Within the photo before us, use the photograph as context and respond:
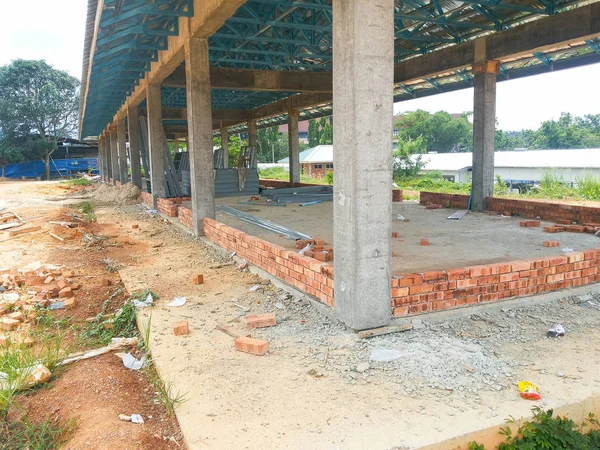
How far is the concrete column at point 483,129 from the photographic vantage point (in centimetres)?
1249

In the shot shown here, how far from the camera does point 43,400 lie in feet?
12.6

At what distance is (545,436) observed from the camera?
309cm

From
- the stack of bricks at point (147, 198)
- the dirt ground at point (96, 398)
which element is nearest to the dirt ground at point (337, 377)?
the dirt ground at point (96, 398)

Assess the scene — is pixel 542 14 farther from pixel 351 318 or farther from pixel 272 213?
pixel 351 318

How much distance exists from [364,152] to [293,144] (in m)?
19.9

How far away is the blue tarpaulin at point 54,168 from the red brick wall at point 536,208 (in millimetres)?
46999

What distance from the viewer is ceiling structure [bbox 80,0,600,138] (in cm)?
1027

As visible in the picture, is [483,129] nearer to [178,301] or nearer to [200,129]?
[200,129]

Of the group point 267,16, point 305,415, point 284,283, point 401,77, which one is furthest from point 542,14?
point 305,415

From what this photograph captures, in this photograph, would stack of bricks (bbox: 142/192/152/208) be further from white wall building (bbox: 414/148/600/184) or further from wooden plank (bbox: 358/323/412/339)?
white wall building (bbox: 414/148/600/184)

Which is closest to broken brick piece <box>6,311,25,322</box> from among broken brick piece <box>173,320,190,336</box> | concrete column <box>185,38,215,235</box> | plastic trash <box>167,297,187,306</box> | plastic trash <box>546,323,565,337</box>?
plastic trash <box>167,297,187,306</box>

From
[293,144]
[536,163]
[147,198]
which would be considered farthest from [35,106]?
[536,163]

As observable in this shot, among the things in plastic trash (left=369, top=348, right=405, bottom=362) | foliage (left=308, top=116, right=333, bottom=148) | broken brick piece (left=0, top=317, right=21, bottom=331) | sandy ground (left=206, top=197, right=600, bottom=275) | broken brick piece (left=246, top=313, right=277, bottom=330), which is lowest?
broken brick piece (left=0, top=317, right=21, bottom=331)

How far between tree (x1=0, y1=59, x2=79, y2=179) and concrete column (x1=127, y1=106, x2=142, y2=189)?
30789mm
